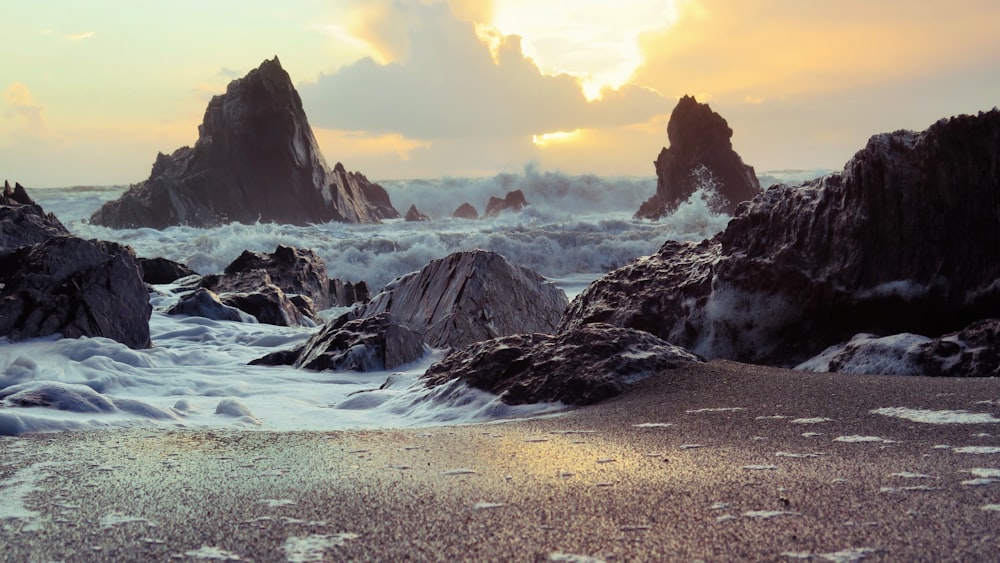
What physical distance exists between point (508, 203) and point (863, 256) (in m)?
50.5

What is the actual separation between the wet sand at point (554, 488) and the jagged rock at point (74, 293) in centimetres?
270

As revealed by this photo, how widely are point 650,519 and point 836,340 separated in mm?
2891

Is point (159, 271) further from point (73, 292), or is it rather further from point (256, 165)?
point (256, 165)

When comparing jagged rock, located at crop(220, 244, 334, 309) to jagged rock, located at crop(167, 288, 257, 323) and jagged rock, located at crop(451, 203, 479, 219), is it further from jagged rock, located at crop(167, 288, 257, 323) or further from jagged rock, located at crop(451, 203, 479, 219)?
jagged rock, located at crop(451, 203, 479, 219)

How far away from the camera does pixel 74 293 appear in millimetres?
6102

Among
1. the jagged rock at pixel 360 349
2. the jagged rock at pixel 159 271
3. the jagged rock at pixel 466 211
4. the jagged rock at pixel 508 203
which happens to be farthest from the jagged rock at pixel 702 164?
the jagged rock at pixel 360 349

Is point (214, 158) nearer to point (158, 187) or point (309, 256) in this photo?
point (158, 187)

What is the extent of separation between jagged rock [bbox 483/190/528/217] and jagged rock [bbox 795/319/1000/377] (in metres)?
48.9

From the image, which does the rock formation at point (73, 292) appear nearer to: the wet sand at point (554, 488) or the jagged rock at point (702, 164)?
the wet sand at point (554, 488)

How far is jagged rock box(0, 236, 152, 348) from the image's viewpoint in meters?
5.80

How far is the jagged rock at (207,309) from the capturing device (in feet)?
27.0

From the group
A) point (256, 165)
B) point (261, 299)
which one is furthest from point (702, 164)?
point (261, 299)

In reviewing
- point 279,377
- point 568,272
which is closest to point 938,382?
point 279,377

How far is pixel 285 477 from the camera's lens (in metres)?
2.74
